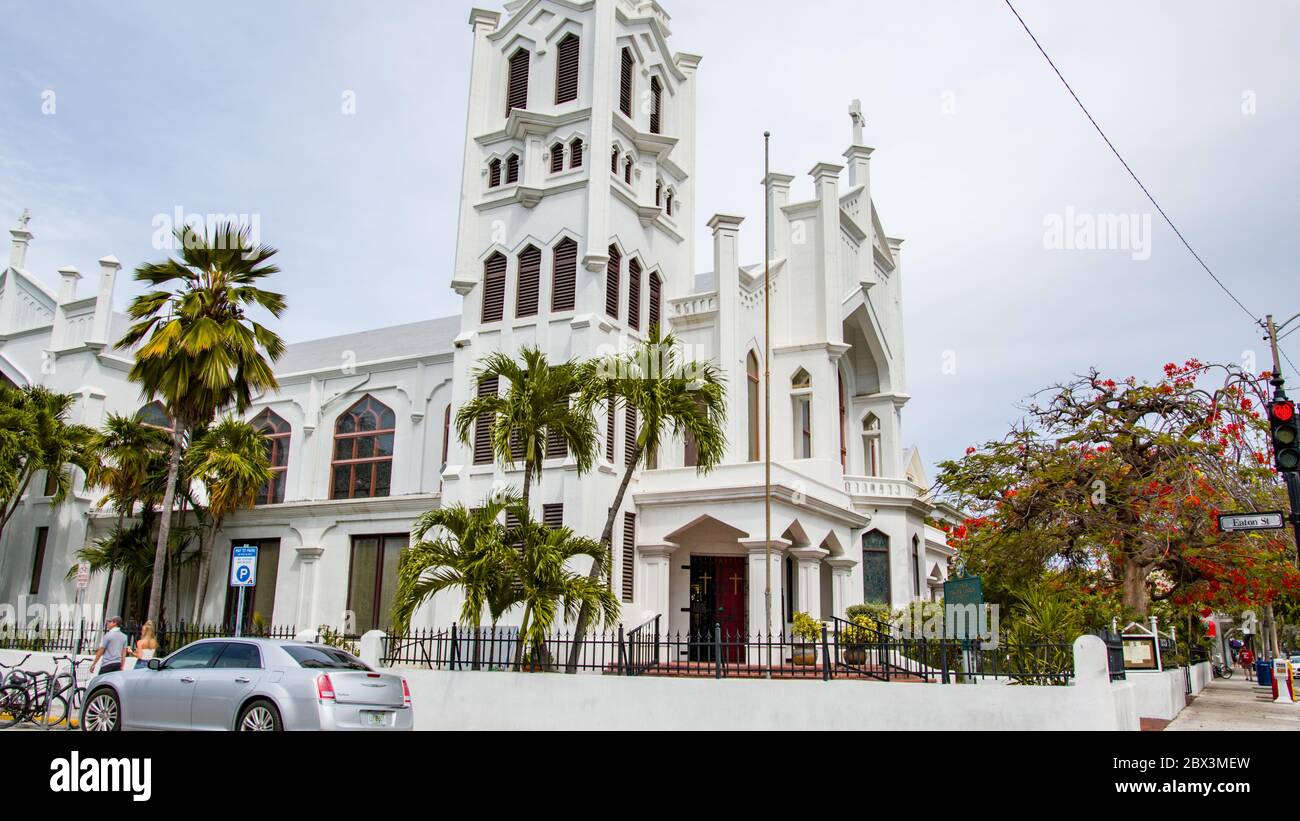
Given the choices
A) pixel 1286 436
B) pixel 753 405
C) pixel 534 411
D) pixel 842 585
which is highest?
pixel 753 405

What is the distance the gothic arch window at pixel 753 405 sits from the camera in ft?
91.3

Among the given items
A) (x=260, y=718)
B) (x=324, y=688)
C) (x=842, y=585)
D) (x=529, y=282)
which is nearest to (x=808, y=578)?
(x=842, y=585)

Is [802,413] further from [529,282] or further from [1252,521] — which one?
[1252,521]

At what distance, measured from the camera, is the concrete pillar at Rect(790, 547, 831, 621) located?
2448cm

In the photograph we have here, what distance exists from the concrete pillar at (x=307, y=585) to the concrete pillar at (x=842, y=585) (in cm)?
1501

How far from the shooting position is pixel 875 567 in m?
29.1

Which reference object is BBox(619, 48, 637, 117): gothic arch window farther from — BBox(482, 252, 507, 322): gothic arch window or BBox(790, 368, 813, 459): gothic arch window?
BBox(790, 368, 813, 459): gothic arch window

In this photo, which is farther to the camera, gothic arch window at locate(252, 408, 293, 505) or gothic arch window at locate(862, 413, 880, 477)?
gothic arch window at locate(862, 413, 880, 477)

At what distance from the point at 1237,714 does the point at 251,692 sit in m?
19.4

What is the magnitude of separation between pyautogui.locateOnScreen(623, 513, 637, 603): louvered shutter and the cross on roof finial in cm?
1750

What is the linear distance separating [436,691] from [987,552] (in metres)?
15.3

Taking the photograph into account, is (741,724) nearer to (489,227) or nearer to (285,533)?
(489,227)

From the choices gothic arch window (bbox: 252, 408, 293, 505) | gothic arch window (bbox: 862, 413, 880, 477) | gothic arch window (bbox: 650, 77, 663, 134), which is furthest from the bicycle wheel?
gothic arch window (bbox: 862, 413, 880, 477)
